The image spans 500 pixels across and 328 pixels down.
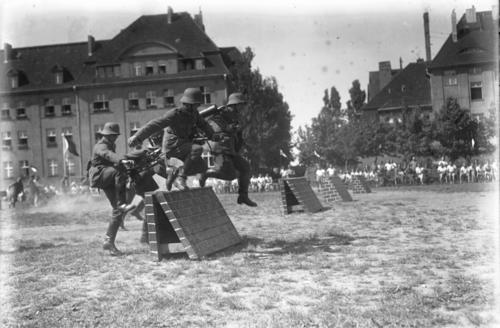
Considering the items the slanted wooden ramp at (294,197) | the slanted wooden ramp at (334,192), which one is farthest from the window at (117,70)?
A: the slanted wooden ramp at (294,197)

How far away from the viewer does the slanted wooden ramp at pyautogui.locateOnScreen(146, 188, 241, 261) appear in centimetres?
754

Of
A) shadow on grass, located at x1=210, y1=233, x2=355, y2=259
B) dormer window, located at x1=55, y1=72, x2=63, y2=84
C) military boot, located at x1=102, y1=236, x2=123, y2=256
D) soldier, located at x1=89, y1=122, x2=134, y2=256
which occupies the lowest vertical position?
shadow on grass, located at x1=210, y1=233, x2=355, y2=259

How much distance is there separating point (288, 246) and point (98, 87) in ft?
153

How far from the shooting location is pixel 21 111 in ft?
181

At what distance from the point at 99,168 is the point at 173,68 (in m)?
42.4

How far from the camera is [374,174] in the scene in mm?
35062

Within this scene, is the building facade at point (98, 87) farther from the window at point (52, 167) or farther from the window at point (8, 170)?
the window at point (52, 167)

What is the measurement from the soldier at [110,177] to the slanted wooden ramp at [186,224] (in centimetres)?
93

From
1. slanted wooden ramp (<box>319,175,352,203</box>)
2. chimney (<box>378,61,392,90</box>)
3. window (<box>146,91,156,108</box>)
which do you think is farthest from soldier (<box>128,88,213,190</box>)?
chimney (<box>378,61,392,90</box>)

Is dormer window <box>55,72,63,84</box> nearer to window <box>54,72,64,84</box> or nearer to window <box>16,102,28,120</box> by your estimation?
window <box>54,72,64,84</box>

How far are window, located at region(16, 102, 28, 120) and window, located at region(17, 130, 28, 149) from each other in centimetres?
141

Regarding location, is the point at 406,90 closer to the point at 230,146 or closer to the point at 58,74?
the point at 58,74

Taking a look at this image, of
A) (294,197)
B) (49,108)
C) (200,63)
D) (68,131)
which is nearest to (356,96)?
(200,63)

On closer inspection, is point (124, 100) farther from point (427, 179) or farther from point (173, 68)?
point (427, 179)
